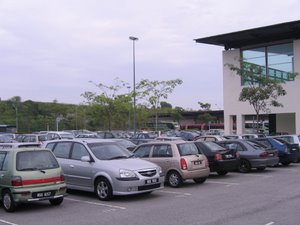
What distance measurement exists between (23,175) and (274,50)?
31.8 m

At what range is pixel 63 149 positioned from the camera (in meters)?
13.8

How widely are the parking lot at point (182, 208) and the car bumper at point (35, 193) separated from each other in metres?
0.33

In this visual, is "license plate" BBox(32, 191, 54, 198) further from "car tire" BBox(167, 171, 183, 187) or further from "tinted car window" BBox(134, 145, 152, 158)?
"tinted car window" BBox(134, 145, 152, 158)

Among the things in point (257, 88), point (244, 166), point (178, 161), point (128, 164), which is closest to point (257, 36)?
point (257, 88)

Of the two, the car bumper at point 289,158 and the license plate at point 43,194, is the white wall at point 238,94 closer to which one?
the car bumper at point 289,158

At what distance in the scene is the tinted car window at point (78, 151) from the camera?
13.0 meters

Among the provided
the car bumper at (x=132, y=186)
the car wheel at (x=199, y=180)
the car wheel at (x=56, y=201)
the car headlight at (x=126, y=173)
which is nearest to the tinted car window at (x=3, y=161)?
the car wheel at (x=56, y=201)

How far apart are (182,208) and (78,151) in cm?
397

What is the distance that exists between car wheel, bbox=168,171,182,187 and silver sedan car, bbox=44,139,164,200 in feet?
6.69

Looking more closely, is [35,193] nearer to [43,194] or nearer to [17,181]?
[43,194]

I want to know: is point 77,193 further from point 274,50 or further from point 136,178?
point 274,50

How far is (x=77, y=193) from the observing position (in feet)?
44.8

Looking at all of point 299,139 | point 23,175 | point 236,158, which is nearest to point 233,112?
point 299,139

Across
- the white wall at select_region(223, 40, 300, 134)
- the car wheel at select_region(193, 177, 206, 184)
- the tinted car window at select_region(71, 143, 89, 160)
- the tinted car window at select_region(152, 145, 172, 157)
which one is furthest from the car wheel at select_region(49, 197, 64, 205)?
the white wall at select_region(223, 40, 300, 134)
